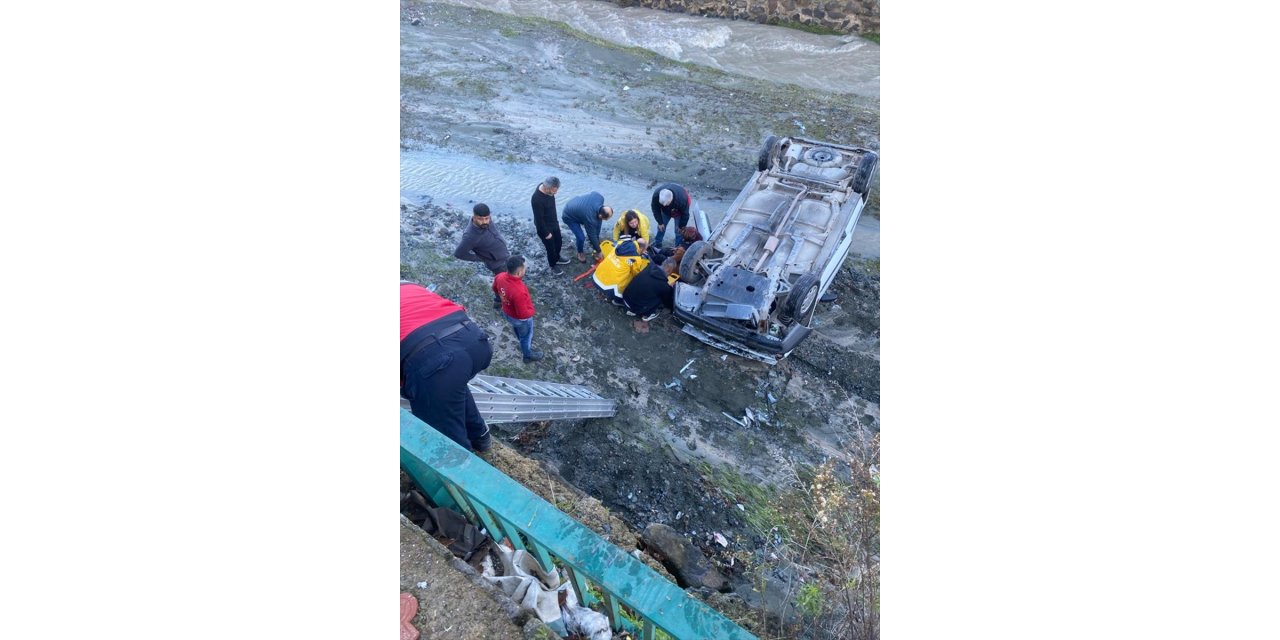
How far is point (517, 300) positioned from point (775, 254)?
1862mm

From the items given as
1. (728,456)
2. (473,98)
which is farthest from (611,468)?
(473,98)

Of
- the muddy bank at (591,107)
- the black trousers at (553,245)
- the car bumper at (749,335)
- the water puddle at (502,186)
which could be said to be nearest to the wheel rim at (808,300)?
the car bumper at (749,335)

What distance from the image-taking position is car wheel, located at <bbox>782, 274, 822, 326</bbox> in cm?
432

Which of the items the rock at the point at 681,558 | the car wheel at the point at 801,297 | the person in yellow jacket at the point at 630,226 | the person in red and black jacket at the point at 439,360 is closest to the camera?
the person in red and black jacket at the point at 439,360

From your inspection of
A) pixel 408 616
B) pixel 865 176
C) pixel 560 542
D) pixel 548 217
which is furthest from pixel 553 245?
pixel 408 616

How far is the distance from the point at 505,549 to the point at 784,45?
588 centimetres

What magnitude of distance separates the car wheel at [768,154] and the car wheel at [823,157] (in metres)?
0.27

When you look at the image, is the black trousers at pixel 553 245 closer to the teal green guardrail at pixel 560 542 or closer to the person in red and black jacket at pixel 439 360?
the person in red and black jacket at pixel 439 360

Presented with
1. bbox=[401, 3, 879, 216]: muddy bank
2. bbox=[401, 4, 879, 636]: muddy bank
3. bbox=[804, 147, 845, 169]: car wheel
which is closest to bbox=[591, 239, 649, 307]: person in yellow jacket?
bbox=[401, 4, 879, 636]: muddy bank

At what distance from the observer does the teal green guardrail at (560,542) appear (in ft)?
7.11

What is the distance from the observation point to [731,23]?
266 inches

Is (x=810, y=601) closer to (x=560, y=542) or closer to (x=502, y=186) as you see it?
(x=560, y=542)

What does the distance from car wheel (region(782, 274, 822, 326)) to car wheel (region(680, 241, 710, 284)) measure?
2.22 ft
